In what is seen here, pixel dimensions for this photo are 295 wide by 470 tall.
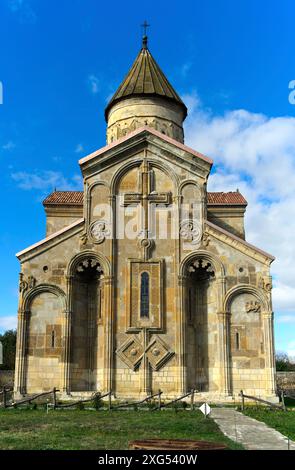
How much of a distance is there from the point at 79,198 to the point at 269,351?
11292 mm

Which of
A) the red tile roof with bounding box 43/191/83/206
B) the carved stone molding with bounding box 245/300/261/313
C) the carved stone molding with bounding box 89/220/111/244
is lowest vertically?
the carved stone molding with bounding box 245/300/261/313

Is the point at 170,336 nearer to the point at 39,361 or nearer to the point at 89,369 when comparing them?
the point at 89,369

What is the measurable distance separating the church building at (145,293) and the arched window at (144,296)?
0.04 m

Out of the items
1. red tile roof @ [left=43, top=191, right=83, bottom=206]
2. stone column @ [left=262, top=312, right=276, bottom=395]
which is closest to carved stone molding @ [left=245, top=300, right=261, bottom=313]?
stone column @ [left=262, top=312, right=276, bottom=395]

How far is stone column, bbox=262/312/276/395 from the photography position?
747 inches

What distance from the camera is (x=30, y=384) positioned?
18.9 meters

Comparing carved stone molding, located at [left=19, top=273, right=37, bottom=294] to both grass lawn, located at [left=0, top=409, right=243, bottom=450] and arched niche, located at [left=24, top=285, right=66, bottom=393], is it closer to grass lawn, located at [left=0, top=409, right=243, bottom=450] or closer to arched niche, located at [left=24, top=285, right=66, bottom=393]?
arched niche, located at [left=24, top=285, right=66, bottom=393]

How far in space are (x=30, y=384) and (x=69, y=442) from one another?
954cm

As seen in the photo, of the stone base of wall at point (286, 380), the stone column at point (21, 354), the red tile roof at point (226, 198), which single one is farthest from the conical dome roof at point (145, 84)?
the stone base of wall at point (286, 380)

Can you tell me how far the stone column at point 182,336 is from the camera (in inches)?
749

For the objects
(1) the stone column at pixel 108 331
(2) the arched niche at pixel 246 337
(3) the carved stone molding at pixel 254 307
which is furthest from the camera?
(3) the carved stone molding at pixel 254 307

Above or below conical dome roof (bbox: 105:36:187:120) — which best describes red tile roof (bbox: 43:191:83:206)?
below

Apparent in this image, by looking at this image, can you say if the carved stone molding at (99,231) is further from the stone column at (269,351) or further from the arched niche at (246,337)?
the stone column at (269,351)

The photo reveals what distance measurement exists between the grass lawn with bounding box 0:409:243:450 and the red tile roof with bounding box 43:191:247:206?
10983 millimetres
